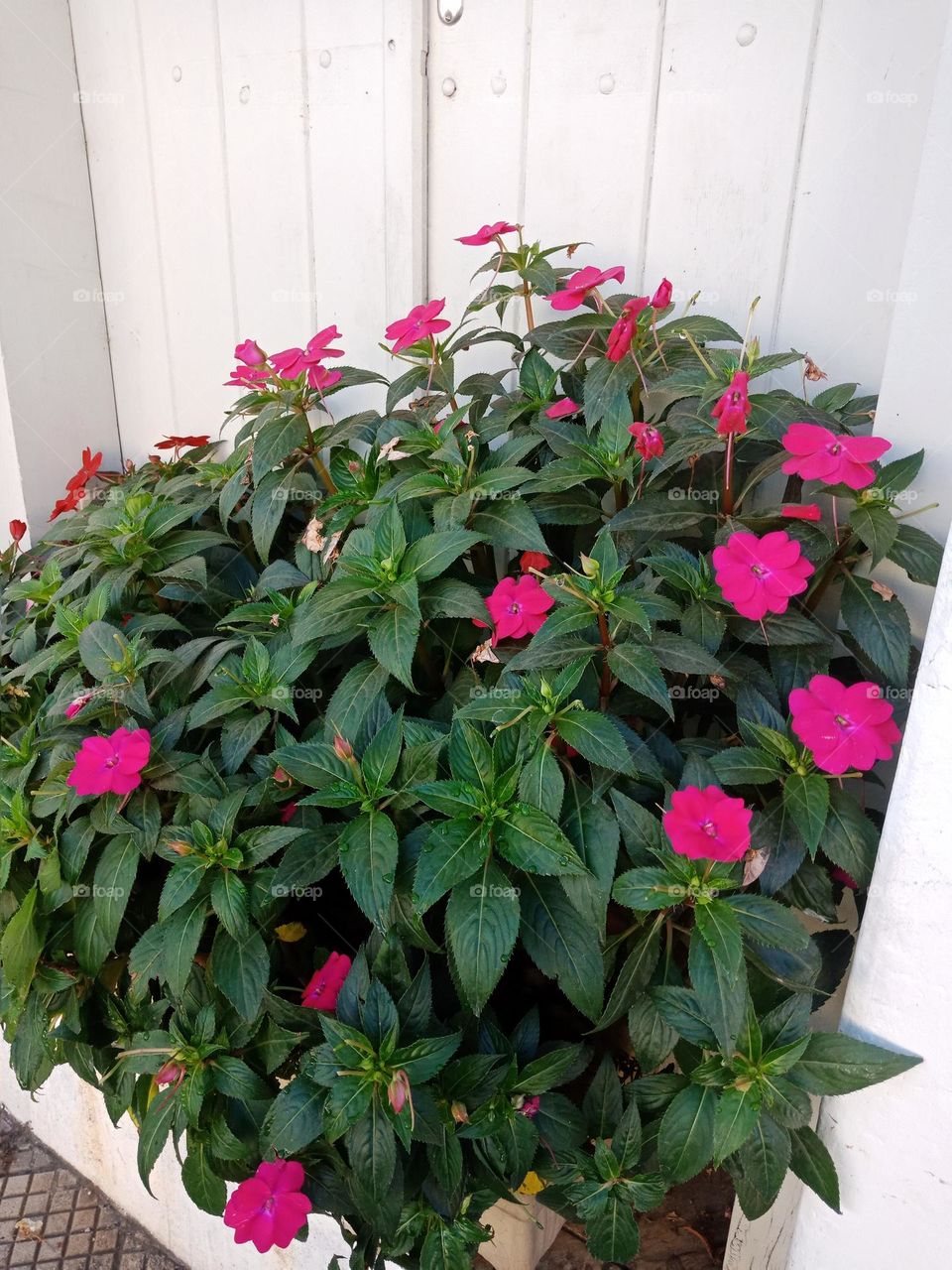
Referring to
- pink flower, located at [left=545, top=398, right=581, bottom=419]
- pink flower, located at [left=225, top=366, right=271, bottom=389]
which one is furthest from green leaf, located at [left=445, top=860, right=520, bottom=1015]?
pink flower, located at [left=225, top=366, right=271, bottom=389]

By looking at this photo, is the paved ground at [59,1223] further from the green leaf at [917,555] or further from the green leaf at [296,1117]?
the green leaf at [917,555]

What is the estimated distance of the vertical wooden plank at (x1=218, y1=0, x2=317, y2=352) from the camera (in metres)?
1.66

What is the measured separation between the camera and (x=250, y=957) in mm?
1072

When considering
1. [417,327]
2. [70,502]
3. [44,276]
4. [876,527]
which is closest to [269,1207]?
[876,527]

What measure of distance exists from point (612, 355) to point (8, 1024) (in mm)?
1196

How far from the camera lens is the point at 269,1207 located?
104 cm

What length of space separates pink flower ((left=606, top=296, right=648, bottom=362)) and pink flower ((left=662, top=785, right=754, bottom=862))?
0.60 meters

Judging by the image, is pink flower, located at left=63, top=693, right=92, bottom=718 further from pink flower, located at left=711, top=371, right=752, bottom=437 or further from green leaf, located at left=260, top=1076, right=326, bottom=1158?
pink flower, located at left=711, top=371, right=752, bottom=437

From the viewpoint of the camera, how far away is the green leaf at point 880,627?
3.54ft

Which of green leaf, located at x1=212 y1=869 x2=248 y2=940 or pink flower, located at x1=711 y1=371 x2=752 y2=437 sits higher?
pink flower, located at x1=711 y1=371 x2=752 y2=437

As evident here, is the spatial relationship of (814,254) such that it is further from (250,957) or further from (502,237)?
(250,957)

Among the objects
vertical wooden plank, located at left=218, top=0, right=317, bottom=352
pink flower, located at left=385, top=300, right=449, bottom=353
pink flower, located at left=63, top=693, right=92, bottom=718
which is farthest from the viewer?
vertical wooden plank, located at left=218, top=0, right=317, bottom=352

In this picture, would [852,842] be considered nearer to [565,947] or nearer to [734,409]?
[565,947]

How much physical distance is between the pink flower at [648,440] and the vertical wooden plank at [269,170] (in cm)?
89
